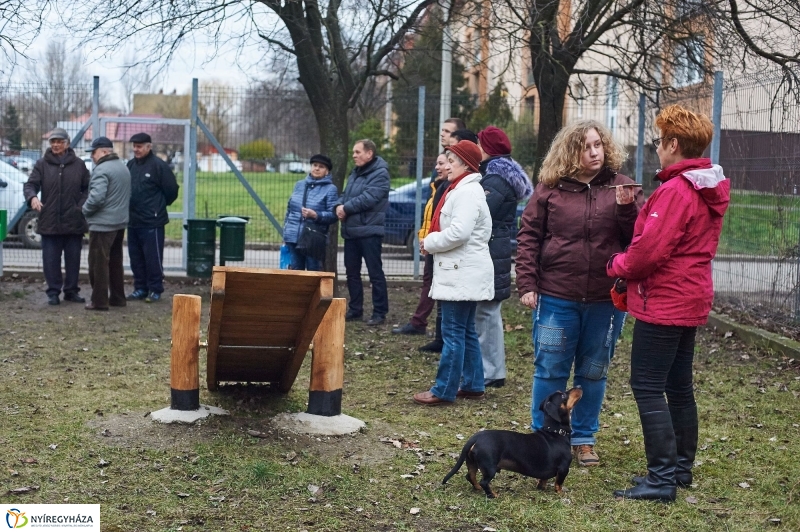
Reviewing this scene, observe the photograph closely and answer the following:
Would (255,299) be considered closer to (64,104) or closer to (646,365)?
(646,365)

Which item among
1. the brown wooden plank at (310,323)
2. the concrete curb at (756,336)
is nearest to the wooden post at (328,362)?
the brown wooden plank at (310,323)

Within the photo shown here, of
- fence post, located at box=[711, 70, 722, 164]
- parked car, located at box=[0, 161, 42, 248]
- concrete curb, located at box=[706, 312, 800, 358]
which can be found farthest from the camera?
parked car, located at box=[0, 161, 42, 248]

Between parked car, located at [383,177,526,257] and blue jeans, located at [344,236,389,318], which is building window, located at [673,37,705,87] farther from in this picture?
blue jeans, located at [344,236,389,318]

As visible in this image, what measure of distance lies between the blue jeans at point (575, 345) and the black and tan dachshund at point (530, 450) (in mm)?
339

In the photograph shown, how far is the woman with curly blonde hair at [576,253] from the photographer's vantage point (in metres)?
5.07

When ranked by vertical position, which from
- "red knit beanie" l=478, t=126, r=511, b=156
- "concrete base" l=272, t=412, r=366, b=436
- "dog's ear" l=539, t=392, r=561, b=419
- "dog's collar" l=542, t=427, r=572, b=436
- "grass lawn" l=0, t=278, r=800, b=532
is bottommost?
"grass lawn" l=0, t=278, r=800, b=532

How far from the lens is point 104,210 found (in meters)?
10.2

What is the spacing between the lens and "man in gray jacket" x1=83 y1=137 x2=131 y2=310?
10148 millimetres

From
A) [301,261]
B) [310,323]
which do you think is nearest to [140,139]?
[301,261]

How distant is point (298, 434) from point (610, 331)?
1.96 meters

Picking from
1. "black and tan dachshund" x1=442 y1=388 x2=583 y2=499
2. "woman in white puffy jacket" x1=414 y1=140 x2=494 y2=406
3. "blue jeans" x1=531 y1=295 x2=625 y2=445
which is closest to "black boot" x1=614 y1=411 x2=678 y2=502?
"black and tan dachshund" x1=442 y1=388 x2=583 y2=499

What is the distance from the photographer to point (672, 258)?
178 inches

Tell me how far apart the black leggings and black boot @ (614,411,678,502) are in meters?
0.06

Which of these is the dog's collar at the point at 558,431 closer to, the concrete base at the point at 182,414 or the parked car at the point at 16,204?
the concrete base at the point at 182,414
